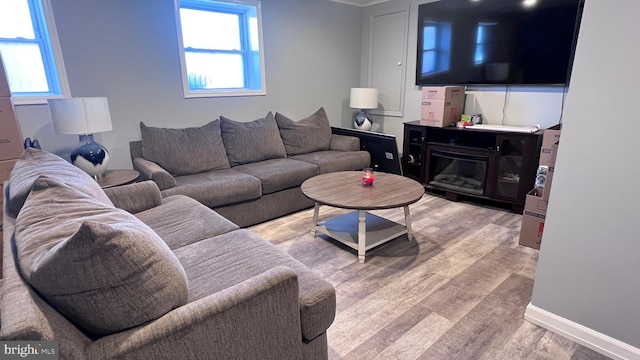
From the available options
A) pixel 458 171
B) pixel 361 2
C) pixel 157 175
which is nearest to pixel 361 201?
pixel 157 175

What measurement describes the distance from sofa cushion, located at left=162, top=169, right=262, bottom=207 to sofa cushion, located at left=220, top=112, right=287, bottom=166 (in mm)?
395

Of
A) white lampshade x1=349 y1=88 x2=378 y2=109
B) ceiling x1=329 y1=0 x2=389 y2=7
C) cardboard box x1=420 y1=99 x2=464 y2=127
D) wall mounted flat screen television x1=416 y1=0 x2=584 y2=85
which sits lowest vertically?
cardboard box x1=420 y1=99 x2=464 y2=127

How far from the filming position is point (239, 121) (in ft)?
12.7

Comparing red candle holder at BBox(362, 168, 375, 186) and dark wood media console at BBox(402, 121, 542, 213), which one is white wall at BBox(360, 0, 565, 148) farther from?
red candle holder at BBox(362, 168, 375, 186)

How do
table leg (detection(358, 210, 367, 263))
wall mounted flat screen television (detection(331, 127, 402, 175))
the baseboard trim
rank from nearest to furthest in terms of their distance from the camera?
the baseboard trim, table leg (detection(358, 210, 367, 263)), wall mounted flat screen television (detection(331, 127, 402, 175))

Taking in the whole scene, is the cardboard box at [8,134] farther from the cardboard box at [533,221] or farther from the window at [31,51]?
the cardboard box at [533,221]

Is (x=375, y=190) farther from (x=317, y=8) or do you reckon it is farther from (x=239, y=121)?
(x=317, y=8)

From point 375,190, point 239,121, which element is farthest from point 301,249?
point 239,121

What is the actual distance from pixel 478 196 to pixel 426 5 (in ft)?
7.55

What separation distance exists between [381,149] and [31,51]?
335cm

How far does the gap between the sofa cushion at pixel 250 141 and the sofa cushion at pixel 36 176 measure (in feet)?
5.58

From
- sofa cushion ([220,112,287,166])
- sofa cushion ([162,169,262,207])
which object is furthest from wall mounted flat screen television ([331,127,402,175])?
sofa cushion ([162,169,262,207])

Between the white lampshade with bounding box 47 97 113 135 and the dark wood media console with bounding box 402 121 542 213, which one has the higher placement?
the white lampshade with bounding box 47 97 113 135

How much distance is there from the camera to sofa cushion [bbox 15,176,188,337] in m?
0.79
